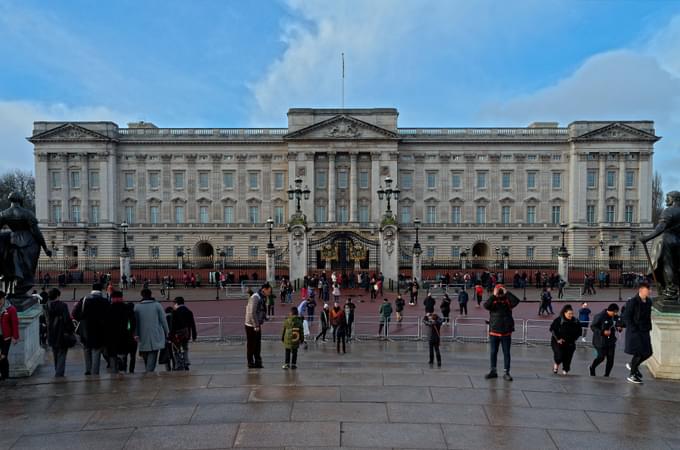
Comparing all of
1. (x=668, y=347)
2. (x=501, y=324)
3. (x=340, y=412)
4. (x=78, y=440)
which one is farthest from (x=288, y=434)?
(x=668, y=347)

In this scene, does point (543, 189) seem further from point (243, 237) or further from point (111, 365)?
point (111, 365)

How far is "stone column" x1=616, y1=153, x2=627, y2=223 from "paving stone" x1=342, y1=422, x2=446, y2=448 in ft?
206

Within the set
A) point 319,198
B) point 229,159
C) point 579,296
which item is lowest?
point 579,296

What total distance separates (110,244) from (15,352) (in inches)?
2171

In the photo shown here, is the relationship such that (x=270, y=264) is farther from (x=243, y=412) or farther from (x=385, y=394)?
(x=243, y=412)

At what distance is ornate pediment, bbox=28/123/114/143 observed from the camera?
193 ft

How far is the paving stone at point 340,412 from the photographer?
6934 millimetres

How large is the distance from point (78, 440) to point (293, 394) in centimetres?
319

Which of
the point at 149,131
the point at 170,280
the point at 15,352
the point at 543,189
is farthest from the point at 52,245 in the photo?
the point at 543,189

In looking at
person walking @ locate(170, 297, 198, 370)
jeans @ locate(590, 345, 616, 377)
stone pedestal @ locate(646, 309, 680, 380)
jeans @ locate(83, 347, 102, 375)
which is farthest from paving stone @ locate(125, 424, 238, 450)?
stone pedestal @ locate(646, 309, 680, 380)

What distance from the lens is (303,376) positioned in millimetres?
9484

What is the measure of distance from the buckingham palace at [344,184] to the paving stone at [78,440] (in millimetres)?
52868

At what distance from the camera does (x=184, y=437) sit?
6277mm

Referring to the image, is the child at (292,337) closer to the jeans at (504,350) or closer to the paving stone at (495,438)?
the jeans at (504,350)
